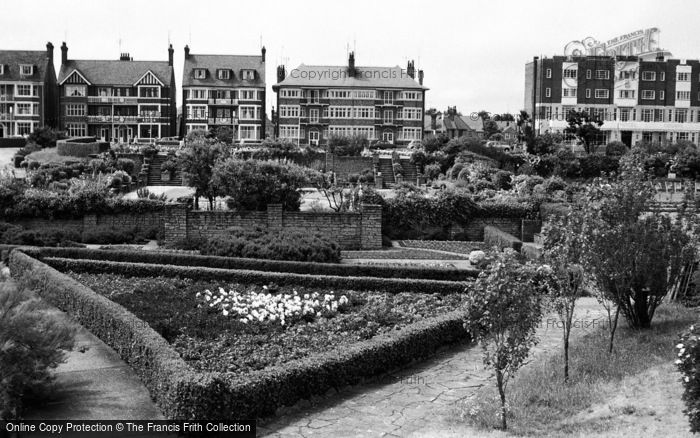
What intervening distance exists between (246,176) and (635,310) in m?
20.2

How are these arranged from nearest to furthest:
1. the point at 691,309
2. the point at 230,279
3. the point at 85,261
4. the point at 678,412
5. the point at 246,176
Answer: the point at 678,412 < the point at 691,309 < the point at 230,279 < the point at 85,261 < the point at 246,176

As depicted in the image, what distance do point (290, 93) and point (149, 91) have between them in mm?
13744

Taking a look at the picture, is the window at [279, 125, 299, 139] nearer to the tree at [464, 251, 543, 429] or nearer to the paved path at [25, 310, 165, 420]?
the paved path at [25, 310, 165, 420]

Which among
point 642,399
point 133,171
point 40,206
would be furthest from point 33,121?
point 642,399

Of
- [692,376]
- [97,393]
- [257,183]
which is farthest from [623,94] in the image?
[692,376]

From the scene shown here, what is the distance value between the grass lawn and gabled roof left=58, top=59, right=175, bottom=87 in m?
74.7

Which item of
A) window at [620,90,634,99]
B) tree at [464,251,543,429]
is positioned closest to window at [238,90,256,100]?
window at [620,90,634,99]

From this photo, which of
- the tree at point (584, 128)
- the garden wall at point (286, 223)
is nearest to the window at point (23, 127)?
the tree at point (584, 128)

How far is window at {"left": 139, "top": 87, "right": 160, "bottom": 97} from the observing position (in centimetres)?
8381

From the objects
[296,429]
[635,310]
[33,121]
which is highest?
[33,121]

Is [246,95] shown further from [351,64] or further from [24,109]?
[24,109]

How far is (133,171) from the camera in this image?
58.7 metres

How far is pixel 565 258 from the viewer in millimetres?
14438

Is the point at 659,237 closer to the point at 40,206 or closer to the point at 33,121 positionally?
the point at 40,206
